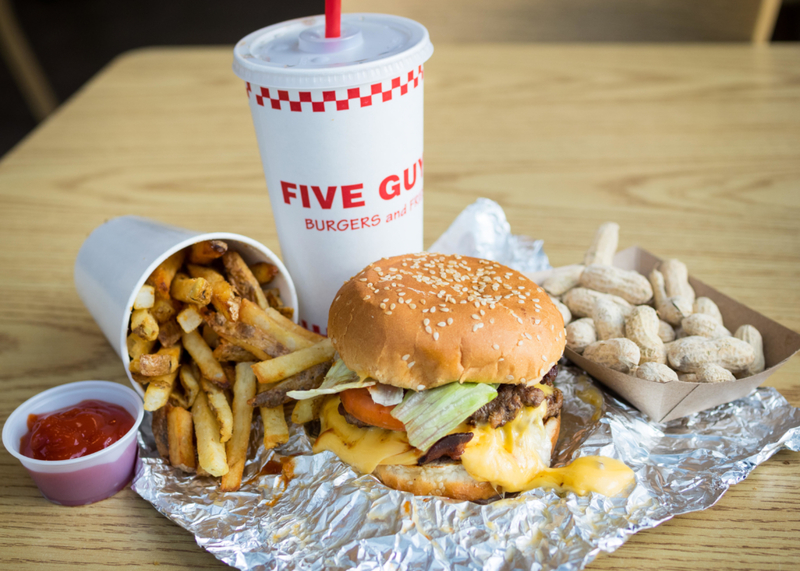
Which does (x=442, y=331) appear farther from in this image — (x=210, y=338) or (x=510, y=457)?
(x=210, y=338)

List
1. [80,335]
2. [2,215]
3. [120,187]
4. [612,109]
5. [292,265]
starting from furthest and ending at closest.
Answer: [612,109] < [120,187] < [2,215] < [80,335] < [292,265]

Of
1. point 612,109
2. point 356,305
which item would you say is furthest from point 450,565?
point 612,109

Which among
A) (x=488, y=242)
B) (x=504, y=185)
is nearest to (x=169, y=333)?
(x=488, y=242)

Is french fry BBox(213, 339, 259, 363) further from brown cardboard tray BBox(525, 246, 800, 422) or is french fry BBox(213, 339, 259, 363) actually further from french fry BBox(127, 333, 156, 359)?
brown cardboard tray BBox(525, 246, 800, 422)

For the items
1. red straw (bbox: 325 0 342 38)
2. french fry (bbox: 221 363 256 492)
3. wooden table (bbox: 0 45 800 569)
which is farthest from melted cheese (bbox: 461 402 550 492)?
red straw (bbox: 325 0 342 38)

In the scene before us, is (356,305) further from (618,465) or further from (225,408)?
(618,465)

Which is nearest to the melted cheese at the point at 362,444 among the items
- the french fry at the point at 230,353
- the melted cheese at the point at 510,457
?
the melted cheese at the point at 510,457
